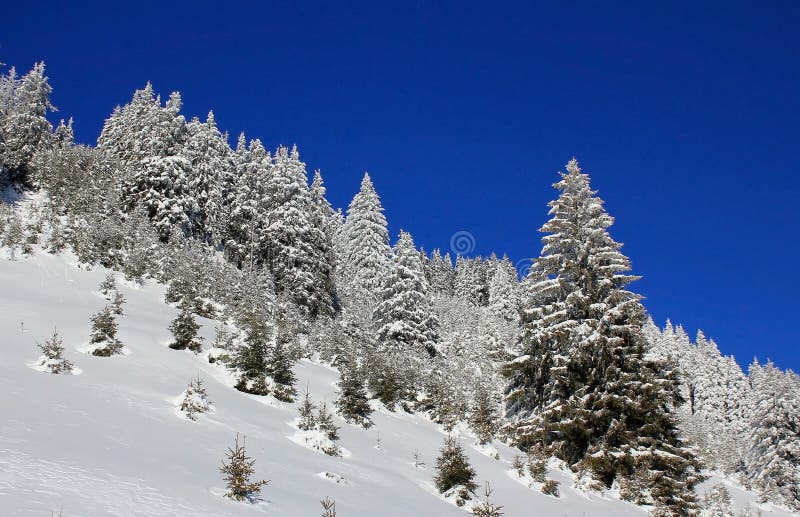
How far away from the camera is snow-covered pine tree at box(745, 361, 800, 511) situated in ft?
133

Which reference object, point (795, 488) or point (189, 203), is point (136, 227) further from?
point (795, 488)

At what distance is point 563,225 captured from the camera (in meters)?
24.0

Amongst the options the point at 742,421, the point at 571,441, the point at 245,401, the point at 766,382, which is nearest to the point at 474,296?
the point at 742,421

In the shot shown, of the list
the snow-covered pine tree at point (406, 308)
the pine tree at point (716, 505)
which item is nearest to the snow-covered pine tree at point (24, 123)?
the snow-covered pine tree at point (406, 308)

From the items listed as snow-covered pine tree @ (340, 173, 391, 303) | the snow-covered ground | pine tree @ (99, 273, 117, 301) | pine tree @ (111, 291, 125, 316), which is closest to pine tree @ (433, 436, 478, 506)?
the snow-covered ground

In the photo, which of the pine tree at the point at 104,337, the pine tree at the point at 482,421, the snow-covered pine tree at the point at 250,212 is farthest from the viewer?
the snow-covered pine tree at the point at 250,212

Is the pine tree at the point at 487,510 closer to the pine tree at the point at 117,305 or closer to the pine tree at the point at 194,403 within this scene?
the pine tree at the point at 194,403

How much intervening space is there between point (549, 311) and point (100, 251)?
1868 centimetres

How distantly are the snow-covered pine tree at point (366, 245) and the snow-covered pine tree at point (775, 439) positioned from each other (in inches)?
1341

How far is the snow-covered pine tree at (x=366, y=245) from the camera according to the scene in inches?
1922

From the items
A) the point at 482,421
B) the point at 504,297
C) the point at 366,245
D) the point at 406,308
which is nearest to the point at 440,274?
the point at 504,297

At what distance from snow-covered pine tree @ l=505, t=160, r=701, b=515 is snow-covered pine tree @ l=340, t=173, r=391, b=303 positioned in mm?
24908

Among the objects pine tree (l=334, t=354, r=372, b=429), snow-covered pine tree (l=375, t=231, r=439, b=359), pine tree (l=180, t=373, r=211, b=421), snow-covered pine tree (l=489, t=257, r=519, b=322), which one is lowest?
pine tree (l=180, t=373, r=211, b=421)

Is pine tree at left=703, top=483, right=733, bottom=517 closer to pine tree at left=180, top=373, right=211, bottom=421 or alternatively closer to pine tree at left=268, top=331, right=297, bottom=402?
pine tree at left=268, top=331, right=297, bottom=402
